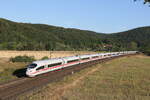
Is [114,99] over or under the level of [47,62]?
under

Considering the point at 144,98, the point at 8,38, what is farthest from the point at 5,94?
the point at 8,38

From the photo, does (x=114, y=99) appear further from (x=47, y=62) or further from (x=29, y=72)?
(x=47, y=62)

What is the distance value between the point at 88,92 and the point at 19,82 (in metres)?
11.1

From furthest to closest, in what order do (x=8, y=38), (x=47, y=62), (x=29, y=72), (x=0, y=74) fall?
(x=8, y=38)
(x=47, y=62)
(x=0, y=74)
(x=29, y=72)

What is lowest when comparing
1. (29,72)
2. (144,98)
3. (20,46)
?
(144,98)

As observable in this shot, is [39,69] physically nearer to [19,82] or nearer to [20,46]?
[19,82]

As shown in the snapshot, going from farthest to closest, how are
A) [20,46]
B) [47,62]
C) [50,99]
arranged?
[20,46] < [47,62] < [50,99]

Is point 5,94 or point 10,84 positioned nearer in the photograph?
point 5,94

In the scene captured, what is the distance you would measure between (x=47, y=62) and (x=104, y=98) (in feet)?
53.2

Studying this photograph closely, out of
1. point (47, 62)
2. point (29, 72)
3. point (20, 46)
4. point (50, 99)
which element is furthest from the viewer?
point (20, 46)

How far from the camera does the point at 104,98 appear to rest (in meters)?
16.5

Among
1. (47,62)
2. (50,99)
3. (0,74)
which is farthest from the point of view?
(47,62)

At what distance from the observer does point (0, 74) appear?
92.5ft

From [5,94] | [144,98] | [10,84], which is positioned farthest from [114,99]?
[10,84]
